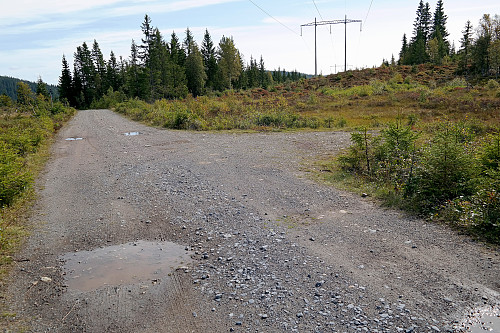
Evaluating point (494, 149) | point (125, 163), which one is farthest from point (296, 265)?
point (125, 163)

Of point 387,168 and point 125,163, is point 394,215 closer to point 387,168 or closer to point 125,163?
point 387,168

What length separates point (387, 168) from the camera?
791cm

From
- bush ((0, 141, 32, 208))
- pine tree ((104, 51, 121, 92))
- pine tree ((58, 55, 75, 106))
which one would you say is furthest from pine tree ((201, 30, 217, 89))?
bush ((0, 141, 32, 208))

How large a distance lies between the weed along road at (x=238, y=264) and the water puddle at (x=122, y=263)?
0.08 ft

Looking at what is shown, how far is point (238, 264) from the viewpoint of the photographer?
4.32m

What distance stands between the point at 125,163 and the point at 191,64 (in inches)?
2216

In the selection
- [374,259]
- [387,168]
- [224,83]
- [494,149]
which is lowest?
[374,259]

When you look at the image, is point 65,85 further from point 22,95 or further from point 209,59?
point 22,95

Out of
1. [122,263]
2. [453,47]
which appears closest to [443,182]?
[122,263]

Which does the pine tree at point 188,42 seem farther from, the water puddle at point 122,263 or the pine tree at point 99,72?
the water puddle at point 122,263

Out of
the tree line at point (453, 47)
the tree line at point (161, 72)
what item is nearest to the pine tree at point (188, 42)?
the tree line at point (161, 72)

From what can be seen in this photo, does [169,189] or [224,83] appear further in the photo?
[224,83]

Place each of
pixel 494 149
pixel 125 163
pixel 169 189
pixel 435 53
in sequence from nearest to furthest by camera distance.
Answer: pixel 494 149, pixel 169 189, pixel 125 163, pixel 435 53

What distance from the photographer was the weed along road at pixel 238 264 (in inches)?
131
